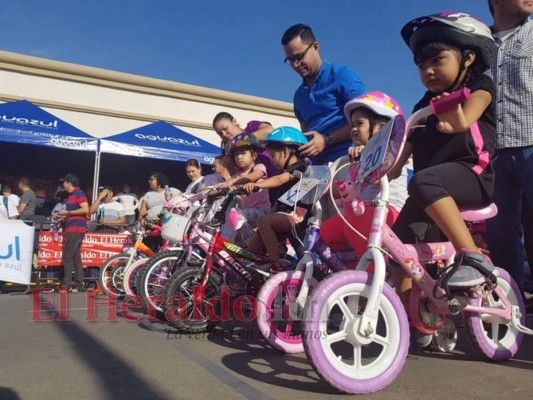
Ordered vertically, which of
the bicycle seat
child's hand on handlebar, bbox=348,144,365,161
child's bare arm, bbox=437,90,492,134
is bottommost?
the bicycle seat

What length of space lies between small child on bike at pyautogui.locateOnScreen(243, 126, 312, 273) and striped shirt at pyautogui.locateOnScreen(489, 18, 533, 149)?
4.66ft

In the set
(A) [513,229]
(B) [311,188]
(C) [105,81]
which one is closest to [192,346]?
(B) [311,188]

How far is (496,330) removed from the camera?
2.68m

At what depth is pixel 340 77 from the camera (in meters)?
3.74

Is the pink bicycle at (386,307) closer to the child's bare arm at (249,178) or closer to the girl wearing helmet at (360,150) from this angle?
the girl wearing helmet at (360,150)

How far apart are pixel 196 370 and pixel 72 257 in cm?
551

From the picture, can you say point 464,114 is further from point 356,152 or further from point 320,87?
point 320,87

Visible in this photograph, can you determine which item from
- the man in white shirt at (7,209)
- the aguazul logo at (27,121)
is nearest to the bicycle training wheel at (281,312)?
the man in white shirt at (7,209)

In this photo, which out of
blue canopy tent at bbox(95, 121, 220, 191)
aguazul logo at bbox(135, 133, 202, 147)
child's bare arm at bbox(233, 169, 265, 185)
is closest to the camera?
child's bare arm at bbox(233, 169, 265, 185)

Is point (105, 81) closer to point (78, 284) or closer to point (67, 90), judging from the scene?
point (67, 90)

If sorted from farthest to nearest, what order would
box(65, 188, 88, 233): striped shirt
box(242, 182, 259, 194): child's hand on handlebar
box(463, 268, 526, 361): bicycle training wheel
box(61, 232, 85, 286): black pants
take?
box(65, 188, 88, 233): striped shirt < box(61, 232, 85, 286): black pants < box(242, 182, 259, 194): child's hand on handlebar < box(463, 268, 526, 361): bicycle training wheel

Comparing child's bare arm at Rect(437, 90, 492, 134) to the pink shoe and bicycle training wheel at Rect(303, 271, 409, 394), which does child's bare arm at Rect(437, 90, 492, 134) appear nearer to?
bicycle training wheel at Rect(303, 271, 409, 394)

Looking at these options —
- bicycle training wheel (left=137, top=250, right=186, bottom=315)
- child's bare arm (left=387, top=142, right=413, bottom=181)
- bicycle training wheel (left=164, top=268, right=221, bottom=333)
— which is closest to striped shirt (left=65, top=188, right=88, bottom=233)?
bicycle training wheel (left=137, top=250, right=186, bottom=315)

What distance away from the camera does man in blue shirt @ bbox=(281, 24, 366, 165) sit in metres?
3.71
